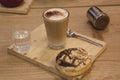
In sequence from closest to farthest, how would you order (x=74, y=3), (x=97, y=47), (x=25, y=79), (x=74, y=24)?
(x=25, y=79) < (x=97, y=47) < (x=74, y=24) < (x=74, y=3)

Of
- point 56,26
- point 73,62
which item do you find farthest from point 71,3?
point 73,62

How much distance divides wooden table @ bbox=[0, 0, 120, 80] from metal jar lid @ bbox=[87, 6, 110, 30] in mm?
22

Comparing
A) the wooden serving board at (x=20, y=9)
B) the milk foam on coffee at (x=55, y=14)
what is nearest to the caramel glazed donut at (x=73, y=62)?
the milk foam on coffee at (x=55, y=14)

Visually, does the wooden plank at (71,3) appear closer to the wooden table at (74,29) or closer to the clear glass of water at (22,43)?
the wooden table at (74,29)

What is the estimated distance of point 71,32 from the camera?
1053mm

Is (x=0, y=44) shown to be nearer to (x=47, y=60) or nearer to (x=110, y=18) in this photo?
(x=47, y=60)

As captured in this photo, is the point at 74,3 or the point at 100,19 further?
the point at 74,3

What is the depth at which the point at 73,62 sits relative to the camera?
861mm

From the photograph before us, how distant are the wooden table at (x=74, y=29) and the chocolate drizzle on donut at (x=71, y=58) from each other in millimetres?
55

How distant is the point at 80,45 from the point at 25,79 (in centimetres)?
24

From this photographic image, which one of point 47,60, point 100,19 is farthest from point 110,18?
point 47,60

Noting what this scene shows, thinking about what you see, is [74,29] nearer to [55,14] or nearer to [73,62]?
[55,14]

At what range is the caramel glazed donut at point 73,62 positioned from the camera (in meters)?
0.85

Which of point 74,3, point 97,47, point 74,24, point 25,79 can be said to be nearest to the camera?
point 25,79
